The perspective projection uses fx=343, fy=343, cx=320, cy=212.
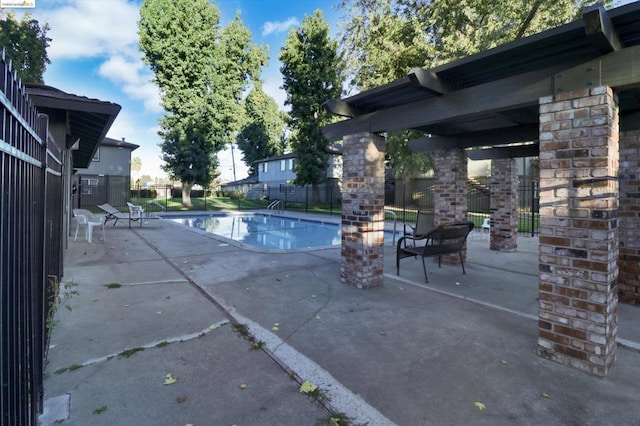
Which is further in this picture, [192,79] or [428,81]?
[192,79]

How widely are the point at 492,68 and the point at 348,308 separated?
9.89 ft

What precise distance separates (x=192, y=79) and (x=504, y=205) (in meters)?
20.3

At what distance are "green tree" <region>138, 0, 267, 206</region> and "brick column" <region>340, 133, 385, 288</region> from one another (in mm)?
18969

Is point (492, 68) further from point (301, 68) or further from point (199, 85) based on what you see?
point (199, 85)

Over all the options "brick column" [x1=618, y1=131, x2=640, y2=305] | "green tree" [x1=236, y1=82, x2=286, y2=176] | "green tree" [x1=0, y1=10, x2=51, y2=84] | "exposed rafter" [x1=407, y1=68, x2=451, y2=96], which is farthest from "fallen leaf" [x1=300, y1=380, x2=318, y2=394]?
"green tree" [x1=236, y1=82, x2=286, y2=176]

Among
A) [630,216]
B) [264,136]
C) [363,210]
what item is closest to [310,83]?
[363,210]

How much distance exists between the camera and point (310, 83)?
20875mm

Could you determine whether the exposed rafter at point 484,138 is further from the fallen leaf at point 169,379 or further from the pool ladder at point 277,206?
the pool ladder at point 277,206

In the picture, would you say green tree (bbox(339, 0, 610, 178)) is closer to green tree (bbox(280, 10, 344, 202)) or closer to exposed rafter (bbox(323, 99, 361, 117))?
green tree (bbox(280, 10, 344, 202))

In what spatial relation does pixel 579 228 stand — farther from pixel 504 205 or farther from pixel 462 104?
pixel 504 205

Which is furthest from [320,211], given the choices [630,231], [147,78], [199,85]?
[630,231]

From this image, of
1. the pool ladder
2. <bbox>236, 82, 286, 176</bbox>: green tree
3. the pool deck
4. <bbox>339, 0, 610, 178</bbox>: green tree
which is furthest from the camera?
<bbox>236, 82, 286, 176</bbox>: green tree

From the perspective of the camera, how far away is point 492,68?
138 inches

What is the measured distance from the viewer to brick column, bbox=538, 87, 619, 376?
104 inches
